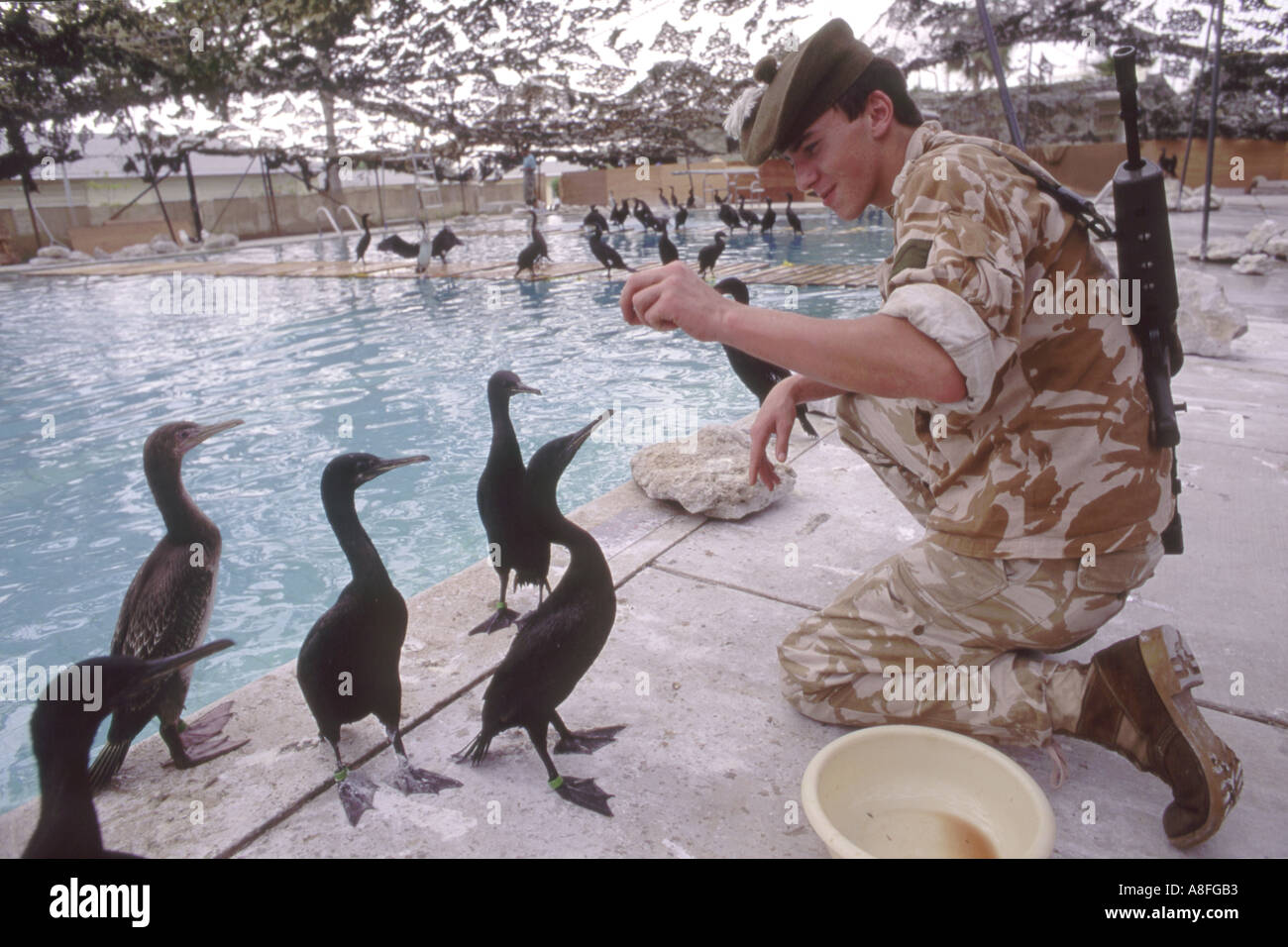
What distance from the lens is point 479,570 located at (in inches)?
134

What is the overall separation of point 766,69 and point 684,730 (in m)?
1.84

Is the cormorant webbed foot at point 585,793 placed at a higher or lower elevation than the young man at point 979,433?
lower

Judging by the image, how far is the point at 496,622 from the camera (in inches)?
114

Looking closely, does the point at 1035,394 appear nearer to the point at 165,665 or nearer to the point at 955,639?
the point at 955,639

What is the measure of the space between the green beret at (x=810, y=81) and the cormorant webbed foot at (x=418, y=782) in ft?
5.89

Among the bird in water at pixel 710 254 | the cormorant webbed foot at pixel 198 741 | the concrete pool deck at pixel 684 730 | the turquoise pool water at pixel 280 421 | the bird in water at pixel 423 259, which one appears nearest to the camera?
the concrete pool deck at pixel 684 730

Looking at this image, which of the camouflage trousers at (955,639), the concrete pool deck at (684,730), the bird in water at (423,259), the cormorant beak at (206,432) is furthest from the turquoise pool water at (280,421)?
the camouflage trousers at (955,639)

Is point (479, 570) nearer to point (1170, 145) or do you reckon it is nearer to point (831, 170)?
point (831, 170)

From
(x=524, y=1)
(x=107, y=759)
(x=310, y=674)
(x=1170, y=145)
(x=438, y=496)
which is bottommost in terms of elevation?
(x=438, y=496)

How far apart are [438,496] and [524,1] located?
3245cm

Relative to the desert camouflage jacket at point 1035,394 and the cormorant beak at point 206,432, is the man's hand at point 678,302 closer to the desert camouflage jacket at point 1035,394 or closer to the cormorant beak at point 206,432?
the desert camouflage jacket at point 1035,394

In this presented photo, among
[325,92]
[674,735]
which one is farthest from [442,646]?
[325,92]

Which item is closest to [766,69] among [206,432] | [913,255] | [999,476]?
[913,255]

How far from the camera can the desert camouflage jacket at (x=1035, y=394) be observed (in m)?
1.72
